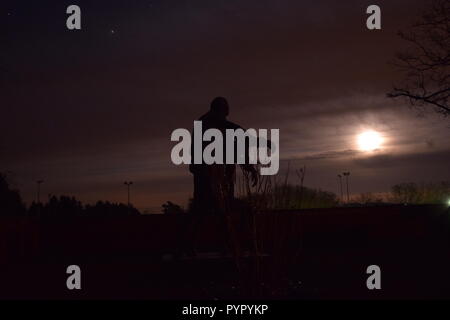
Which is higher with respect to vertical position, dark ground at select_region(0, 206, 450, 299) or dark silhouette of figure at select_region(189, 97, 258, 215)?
dark silhouette of figure at select_region(189, 97, 258, 215)

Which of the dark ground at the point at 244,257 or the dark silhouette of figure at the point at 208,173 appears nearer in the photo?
the dark ground at the point at 244,257

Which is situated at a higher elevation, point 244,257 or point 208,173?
point 208,173

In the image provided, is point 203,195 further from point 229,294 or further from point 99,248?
point 99,248

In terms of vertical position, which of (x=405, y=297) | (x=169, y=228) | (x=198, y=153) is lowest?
(x=405, y=297)

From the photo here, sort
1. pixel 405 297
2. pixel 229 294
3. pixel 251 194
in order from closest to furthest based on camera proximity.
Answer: pixel 251 194 → pixel 229 294 → pixel 405 297

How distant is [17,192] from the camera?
1694cm

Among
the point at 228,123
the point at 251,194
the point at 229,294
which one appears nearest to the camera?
the point at 251,194

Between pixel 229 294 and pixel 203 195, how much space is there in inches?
52.9

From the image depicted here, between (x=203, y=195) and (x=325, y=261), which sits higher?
(x=203, y=195)

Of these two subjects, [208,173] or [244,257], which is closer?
[244,257]

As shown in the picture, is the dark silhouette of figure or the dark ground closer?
the dark ground

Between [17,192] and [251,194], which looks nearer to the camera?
[251,194]

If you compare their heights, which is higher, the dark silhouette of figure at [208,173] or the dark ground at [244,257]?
the dark silhouette of figure at [208,173]

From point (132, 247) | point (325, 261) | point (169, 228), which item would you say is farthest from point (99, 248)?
point (325, 261)
